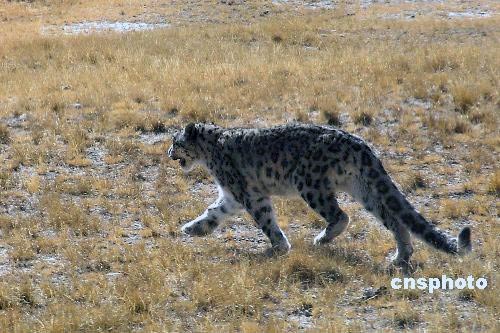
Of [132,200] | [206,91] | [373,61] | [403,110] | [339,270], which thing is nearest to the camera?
[339,270]

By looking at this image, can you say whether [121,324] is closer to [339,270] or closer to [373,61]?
[339,270]

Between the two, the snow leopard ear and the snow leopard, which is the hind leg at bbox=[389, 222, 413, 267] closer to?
the snow leopard

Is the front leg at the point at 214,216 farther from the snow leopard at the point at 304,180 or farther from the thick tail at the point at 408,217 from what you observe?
the thick tail at the point at 408,217

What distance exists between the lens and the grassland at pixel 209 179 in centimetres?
843

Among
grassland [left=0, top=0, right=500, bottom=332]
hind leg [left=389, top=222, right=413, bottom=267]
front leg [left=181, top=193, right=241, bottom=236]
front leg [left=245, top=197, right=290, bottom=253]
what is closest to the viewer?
grassland [left=0, top=0, right=500, bottom=332]

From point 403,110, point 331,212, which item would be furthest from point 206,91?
point 331,212

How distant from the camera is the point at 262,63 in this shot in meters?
20.2

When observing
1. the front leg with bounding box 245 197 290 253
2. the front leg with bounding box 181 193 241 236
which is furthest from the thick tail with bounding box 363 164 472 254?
the front leg with bounding box 181 193 241 236

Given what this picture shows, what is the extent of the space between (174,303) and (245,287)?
0.73 metres

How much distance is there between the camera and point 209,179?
1356 cm

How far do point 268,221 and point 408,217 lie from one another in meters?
1.92

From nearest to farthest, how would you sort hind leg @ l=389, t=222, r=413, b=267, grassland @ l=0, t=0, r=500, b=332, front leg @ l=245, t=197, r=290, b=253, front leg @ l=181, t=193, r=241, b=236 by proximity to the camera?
grassland @ l=0, t=0, r=500, b=332 → hind leg @ l=389, t=222, r=413, b=267 → front leg @ l=245, t=197, r=290, b=253 → front leg @ l=181, t=193, r=241, b=236

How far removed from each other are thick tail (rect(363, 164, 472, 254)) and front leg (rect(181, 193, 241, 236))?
2.06 metres

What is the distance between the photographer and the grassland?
8430 mm
